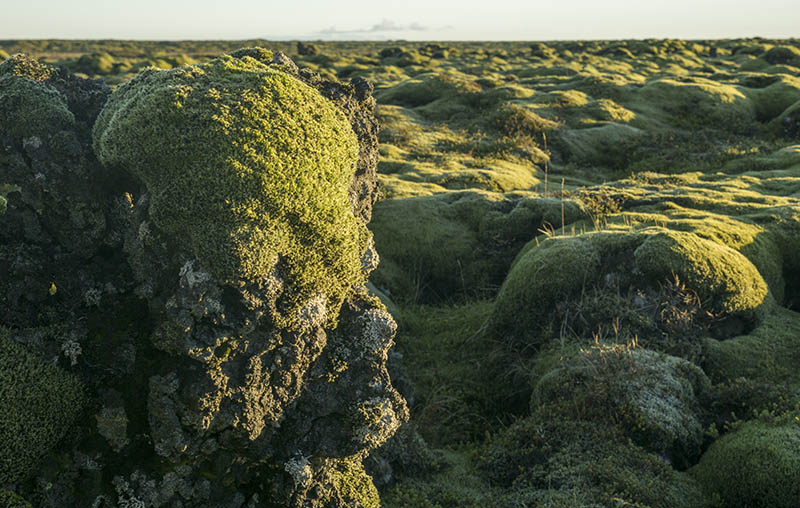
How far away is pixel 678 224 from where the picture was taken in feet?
37.7

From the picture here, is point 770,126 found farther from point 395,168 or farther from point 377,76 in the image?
point 377,76

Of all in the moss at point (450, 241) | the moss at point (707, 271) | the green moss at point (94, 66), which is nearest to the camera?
the moss at point (707, 271)

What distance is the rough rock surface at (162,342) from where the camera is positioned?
417cm

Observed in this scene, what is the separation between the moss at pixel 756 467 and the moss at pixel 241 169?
437 centimetres

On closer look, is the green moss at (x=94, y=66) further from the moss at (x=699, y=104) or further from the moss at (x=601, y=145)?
the moss at (x=699, y=104)

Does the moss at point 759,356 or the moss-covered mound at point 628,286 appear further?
the moss-covered mound at point 628,286

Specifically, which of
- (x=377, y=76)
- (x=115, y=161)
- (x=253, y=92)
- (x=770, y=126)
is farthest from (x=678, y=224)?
(x=377, y=76)

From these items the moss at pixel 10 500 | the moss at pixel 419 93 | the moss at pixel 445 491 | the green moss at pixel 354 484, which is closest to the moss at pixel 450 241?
the moss at pixel 445 491

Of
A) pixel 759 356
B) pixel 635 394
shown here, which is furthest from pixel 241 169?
pixel 759 356

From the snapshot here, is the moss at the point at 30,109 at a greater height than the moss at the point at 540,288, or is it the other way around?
the moss at the point at 30,109

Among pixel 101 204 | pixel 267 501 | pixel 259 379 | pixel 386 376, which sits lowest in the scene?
pixel 267 501

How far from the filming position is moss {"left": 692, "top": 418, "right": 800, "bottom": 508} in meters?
5.59

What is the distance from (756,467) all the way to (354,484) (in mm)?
4033

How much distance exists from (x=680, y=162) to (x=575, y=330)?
15.3 m
